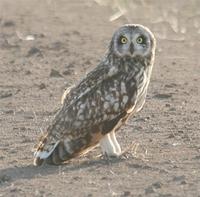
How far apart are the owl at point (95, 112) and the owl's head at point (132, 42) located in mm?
66

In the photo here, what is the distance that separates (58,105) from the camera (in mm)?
14148

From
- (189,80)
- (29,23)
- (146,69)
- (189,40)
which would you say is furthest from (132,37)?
(29,23)

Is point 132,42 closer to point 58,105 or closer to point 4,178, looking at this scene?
point 4,178

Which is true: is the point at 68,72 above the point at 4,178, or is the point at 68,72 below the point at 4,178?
below

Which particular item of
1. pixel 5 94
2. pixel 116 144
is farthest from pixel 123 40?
pixel 5 94

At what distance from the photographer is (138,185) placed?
9969 mm

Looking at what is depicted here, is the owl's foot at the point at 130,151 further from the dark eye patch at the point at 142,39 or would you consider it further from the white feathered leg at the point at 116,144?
the dark eye patch at the point at 142,39

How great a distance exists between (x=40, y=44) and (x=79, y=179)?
9438 mm

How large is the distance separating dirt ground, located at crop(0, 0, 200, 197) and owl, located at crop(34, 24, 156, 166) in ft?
0.51

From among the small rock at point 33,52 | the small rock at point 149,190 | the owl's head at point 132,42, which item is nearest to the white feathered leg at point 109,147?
the owl's head at point 132,42

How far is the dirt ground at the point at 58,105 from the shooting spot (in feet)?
33.1

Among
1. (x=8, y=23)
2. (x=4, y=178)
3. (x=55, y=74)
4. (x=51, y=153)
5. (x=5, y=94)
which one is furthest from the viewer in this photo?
(x=8, y=23)

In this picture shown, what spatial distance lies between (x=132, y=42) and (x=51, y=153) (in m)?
1.34

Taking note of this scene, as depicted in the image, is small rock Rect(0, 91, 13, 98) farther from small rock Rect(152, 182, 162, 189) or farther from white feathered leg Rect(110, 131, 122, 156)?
small rock Rect(152, 182, 162, 189)
